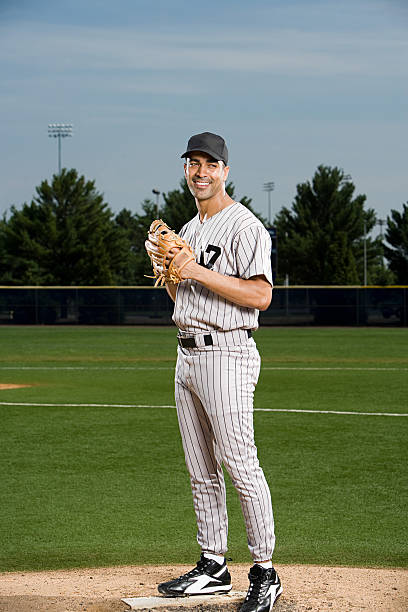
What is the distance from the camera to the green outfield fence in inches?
1340

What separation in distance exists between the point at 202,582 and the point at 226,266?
1.42 meters

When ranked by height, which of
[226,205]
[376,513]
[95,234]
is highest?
[95,234]

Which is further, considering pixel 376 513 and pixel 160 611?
pixel 376 513

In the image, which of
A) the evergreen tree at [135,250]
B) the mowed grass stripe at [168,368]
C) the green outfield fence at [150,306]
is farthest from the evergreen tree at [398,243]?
the mowed grass stripe at [168,368]

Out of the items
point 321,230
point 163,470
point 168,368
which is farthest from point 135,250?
point 163,470

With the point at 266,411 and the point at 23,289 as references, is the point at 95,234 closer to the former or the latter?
the point at 23,289

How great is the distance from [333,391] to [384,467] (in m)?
5.47

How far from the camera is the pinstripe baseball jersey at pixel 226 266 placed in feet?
12.4

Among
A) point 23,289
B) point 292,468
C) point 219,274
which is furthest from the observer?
point 23,289

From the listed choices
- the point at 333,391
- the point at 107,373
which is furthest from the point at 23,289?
the point at 333,391

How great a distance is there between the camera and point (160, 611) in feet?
12.2

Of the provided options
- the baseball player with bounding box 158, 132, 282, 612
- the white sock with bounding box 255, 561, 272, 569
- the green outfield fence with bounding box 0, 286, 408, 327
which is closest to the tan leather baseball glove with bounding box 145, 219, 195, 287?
the baseball player with bounding box 158, 132, 282, 612

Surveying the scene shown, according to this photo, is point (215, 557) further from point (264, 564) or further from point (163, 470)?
point (163, 470)

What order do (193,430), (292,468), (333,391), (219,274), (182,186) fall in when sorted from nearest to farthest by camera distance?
(219,274)
(193,430)
(292,468)
(333,391)
(182,186)
